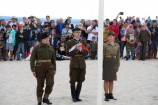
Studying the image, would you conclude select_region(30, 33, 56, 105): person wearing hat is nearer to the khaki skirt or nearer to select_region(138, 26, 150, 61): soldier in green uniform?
the khaki skirt

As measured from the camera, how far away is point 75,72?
964 cm

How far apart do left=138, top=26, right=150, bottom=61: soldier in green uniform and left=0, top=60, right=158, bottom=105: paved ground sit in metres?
1.97

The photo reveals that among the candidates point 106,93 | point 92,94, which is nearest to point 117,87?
point 92,94

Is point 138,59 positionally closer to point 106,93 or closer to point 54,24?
point 54,24

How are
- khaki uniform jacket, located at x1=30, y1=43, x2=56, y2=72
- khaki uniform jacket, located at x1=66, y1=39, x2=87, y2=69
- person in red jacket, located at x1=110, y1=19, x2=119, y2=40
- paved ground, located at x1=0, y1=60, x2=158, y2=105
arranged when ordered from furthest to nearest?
person in red jacket, located at x1=110, y1=19, x2=119, y2=40
paved ground, located at x1=0, y1=60, x2=158, y2=105
khaki uniform jacket, located at x1=66, y1=39, x2=87, y2=69
khaki uniform jacket, located at x1=30, y1=43, x2=56, y2=72

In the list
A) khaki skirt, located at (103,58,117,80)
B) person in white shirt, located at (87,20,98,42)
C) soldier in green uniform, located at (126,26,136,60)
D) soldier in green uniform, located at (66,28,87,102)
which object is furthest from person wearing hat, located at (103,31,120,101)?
person in white shirt, located at (87,20,98,42)

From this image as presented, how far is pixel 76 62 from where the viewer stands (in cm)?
962

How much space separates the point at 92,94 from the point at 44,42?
2532 millimetres

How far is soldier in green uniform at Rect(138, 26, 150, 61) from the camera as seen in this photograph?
770 inches

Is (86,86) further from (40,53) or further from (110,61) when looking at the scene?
(40,53)

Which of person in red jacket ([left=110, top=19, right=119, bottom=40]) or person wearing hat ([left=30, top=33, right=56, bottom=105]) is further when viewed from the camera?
person in red jacket ([left=110, top=19, right=119, bottom=40])

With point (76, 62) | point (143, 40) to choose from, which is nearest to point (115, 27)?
point (143, 40)

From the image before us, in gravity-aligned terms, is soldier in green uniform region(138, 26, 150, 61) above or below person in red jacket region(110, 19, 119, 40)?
below

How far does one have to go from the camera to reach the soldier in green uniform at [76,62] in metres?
9.62
